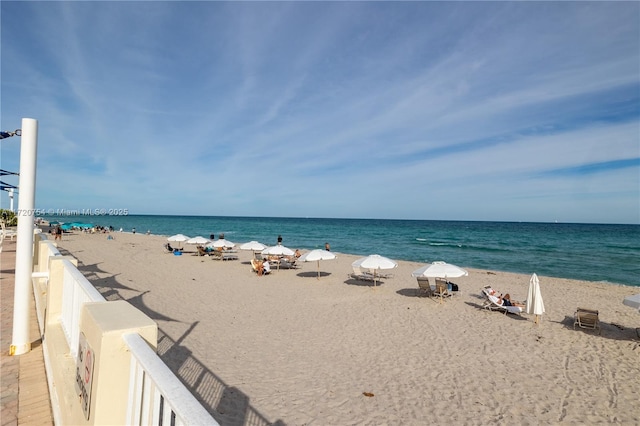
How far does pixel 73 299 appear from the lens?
321 centimetres

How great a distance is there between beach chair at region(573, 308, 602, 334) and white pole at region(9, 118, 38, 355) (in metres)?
11.6

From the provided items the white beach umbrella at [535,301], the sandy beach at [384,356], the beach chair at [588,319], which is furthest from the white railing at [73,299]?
the beach chair at [588,319]

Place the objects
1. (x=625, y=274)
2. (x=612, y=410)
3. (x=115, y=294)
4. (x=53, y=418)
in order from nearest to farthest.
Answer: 1. (x=53, y=418)
2. (x=612, y=410)
3. (x=115, y=294)
4. (x=625, y=274)

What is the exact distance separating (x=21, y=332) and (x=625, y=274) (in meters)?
29.3

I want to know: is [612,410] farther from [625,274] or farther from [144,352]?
[625,274]

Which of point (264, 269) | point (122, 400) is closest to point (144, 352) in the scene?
point (122, 400)

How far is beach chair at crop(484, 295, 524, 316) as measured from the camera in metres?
10.1

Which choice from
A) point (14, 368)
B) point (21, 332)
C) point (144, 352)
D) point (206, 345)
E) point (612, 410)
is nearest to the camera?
point (144, 352)

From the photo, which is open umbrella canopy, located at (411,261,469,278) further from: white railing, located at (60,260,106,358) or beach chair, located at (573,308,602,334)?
white railing, located at (60,260,106,358)

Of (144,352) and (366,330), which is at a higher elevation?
(144,352)

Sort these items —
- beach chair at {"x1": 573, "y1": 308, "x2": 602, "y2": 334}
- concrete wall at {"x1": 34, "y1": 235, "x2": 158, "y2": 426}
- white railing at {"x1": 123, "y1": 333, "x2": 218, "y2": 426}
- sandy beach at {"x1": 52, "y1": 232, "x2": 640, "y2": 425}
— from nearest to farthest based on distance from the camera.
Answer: white railing at {"x1": 123, "y1": 333, "x2": 218, "y2": 426} < concrete wall at {"x1": 34, "y1": 235, "x2": 158, "y2": 426} < sandy beach at {"x1": 52, "y1": 232, "x2": 640, "y2": 425} < beach chair at {"x1": 573, "y1": 308, "x2": 602, "y2": 334}

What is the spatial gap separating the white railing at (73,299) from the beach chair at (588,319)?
35.5ft

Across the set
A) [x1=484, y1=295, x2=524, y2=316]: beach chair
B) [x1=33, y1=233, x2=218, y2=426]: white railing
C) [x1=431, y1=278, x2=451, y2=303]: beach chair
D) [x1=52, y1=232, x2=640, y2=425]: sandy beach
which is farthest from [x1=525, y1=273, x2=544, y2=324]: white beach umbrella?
[x1=33, y1=233, x2=218, y2=426]: white railing

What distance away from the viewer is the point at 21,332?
4637 millimetres
